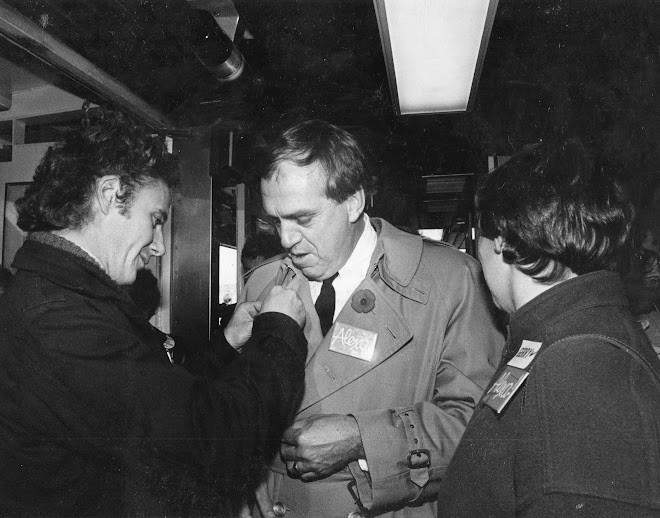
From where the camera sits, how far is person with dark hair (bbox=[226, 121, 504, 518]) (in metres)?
1.26

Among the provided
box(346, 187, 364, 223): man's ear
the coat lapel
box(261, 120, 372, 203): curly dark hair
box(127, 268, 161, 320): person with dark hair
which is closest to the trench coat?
the coat lapel

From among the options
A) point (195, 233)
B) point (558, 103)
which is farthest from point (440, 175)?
point (195, 233)

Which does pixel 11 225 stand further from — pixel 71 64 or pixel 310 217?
pixel 310 217

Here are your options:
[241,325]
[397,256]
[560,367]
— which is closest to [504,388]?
[560,367]

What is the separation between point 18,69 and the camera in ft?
4.99

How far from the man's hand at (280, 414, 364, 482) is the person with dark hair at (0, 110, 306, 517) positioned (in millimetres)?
232

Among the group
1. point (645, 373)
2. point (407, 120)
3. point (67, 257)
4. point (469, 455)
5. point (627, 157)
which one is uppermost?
point (407, 120)

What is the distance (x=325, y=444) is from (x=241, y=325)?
0.52 m

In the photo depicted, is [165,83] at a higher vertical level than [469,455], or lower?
higher

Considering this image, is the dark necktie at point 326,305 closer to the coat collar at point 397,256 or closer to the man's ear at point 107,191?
the coat collar at point 397,256

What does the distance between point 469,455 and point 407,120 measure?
55.0 inches

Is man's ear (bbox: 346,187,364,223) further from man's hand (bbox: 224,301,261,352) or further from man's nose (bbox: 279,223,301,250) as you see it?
man's hand (bbox: 224,301,261,352)

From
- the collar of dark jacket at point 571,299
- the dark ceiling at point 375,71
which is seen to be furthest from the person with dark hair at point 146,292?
the collar of dark jacket at point 571,299

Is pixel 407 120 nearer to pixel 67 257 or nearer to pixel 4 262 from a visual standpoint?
pixel 67 257
